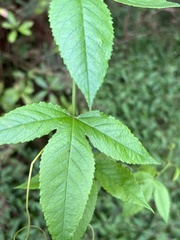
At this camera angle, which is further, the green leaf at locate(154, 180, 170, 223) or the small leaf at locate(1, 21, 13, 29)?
the small leaf at locate(1, 21, 13, 29)

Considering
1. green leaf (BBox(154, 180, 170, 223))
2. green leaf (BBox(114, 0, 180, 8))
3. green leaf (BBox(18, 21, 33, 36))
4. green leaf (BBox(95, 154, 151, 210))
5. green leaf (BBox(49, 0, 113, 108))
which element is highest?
green leaf (BBox(18, 21, 33, 36))

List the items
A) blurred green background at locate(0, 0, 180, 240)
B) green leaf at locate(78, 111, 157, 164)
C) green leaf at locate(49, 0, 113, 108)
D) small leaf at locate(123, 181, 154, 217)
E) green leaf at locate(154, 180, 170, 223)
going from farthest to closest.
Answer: blurred green background at locate(0, 0, 180, 240), green leaf at locate(154, 180, 170, 223), small leaf at locate(123, 181, 154, 217), green leaf at locate(78, 111, 157, 164), green leaf at locate(49, 0, 113, 108)

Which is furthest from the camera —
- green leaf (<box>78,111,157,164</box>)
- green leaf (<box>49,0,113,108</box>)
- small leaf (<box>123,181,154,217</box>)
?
small leaf (<box>123,181,154,217</box>)

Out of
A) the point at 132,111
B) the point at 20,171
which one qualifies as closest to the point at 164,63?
the point at 132,111

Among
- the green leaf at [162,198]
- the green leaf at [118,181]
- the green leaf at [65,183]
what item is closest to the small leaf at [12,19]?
the green leaf at [162,198]

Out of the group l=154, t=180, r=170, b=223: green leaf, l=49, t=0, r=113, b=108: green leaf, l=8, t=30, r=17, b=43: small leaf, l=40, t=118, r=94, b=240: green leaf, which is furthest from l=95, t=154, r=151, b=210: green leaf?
l=8, t=30, r=17, b=43: small leaf

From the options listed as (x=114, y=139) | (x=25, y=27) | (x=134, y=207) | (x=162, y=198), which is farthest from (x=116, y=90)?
(x=114, y=139)

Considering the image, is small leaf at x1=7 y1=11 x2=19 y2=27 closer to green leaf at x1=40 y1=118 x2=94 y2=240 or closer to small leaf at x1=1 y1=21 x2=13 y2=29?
small leaf at x1=1 y1=21 x2=13 y2=29
